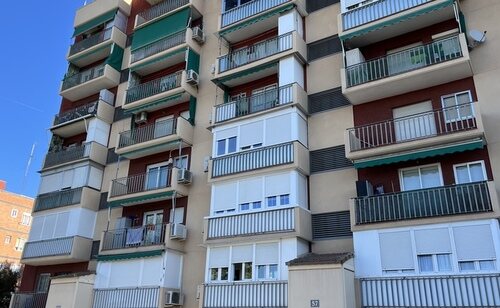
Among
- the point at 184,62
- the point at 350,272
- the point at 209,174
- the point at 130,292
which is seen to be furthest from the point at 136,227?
the point at 350,272

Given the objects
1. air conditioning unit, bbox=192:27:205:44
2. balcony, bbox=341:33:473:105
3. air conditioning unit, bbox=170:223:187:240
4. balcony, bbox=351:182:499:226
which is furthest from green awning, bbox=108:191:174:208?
balcony, bbox=341:33:473:105

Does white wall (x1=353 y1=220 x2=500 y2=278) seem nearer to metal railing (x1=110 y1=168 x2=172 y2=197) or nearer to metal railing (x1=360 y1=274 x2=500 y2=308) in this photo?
metal railing (x1=360 y1=274 x2=500 y2=308)

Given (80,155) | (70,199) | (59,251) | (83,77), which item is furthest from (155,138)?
(83,77)

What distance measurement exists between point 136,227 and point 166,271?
325 centimetres

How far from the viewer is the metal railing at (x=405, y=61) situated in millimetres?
15852

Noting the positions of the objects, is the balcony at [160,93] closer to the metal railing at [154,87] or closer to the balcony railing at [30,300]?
the metal railing at [154,87]

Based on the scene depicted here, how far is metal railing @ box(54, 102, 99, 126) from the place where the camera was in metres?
26.1

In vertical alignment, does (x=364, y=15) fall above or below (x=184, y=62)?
below

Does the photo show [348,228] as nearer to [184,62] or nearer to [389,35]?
[389,35]

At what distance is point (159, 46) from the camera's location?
2500 cm

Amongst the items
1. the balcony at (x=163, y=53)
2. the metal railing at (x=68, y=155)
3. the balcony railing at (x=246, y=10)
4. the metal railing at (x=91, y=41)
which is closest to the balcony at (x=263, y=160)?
the balcony railing at (x=246, y=10)

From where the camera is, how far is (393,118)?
56.3 feet

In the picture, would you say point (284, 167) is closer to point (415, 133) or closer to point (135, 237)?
point (415, 133)

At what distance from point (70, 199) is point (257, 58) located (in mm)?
12971
